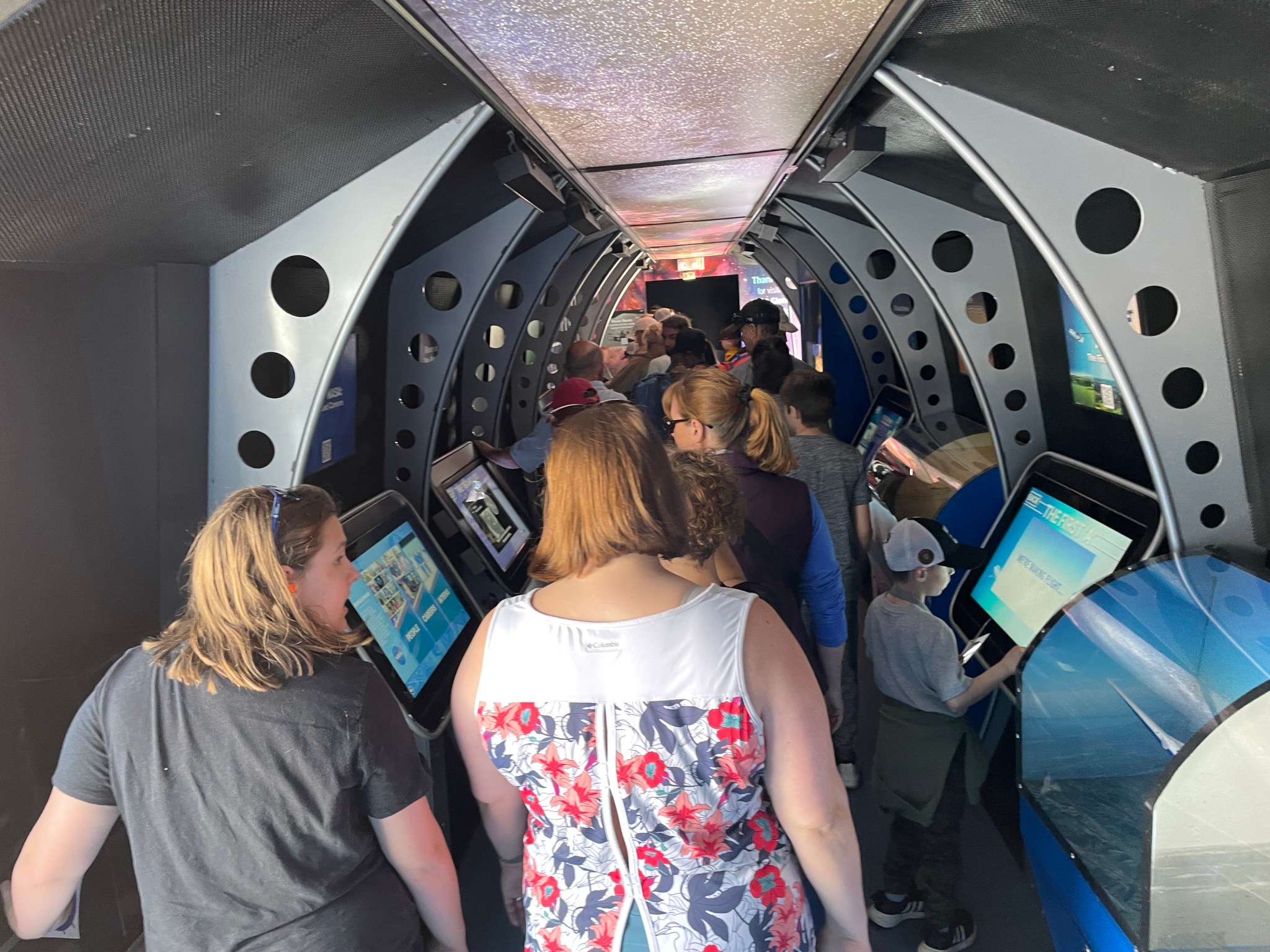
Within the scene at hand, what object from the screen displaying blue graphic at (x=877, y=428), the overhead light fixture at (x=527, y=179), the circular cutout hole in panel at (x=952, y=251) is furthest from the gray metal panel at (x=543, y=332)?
the overhead light fixture at (x=527, y=179)

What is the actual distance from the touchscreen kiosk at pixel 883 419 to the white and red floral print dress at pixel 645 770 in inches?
169

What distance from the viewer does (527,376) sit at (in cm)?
684

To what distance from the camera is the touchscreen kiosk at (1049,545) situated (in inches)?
96.2

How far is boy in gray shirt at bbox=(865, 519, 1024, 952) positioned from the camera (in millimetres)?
2391

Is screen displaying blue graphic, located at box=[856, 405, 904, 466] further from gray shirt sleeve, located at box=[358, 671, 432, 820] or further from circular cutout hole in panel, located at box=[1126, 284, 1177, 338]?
gray shirt sleeve, located at box=[358, 671, 432, 820]

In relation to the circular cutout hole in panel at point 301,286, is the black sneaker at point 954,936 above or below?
below

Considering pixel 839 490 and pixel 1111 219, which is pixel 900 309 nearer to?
pixel 839 490

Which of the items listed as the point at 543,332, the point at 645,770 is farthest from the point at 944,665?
the point at 543,332

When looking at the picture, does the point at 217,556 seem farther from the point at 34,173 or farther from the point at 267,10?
the point at 267,10

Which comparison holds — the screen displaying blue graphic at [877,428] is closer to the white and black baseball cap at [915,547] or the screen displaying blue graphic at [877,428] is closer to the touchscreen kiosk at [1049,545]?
the touchscreen kiosk at [1049,545]

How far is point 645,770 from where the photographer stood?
4.43 feet

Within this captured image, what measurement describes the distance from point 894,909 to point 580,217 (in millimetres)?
3259

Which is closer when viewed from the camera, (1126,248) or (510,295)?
(1126,248)

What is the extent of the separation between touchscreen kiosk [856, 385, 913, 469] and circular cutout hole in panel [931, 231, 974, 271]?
61.7 inches
